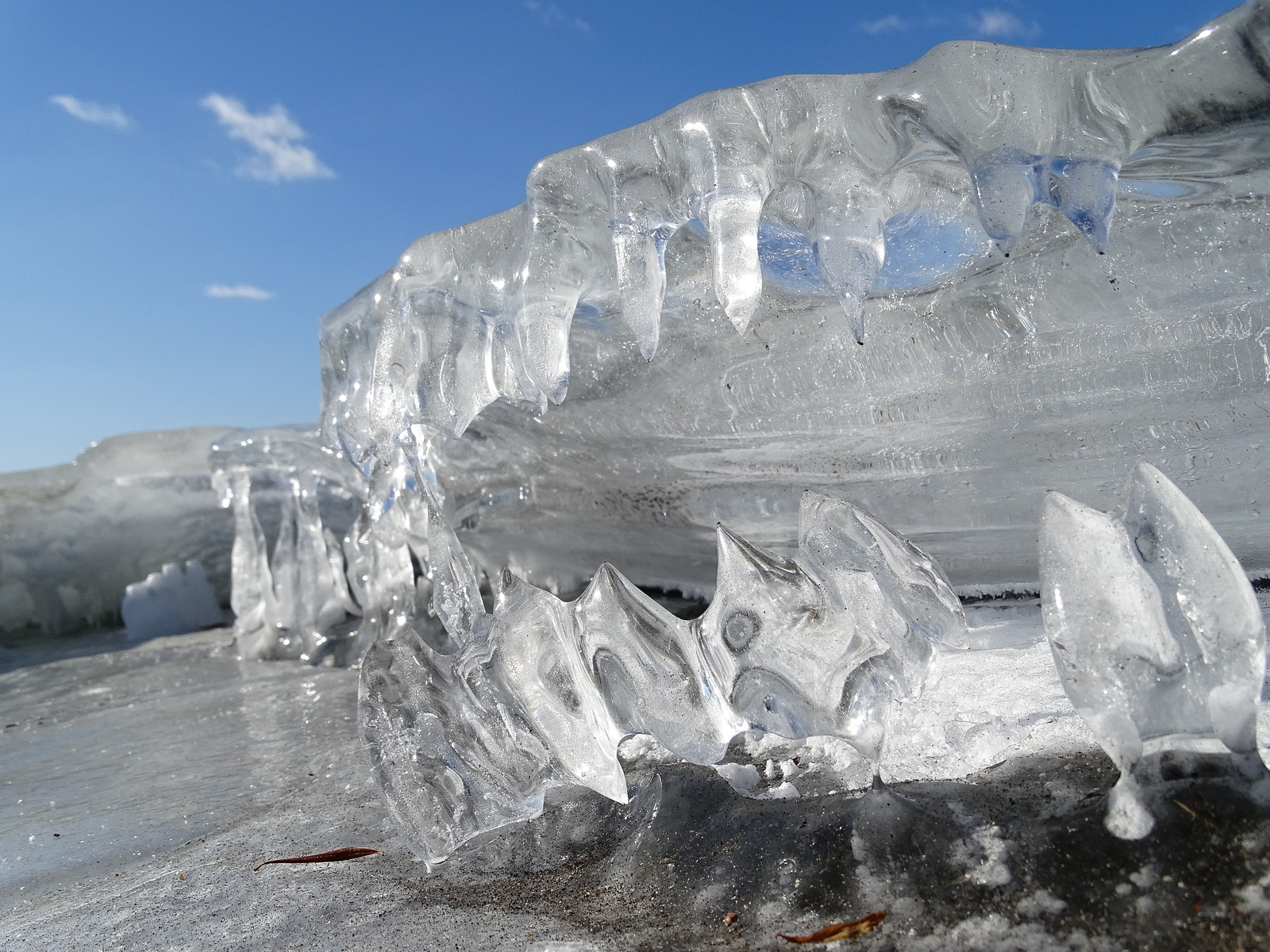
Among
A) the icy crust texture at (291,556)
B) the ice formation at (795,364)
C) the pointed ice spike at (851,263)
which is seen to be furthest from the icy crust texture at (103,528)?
the pointed ice spike at (851,263)

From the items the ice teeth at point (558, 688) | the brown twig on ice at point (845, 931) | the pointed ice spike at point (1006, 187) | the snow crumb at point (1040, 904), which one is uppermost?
the pointed ice spike at point (1006, 187)

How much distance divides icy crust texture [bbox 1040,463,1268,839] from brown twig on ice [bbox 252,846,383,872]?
80 centimetres

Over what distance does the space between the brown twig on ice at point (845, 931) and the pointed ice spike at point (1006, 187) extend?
0.88 meters

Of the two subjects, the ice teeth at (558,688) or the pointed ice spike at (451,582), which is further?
the pointed ice spike at (451,582)

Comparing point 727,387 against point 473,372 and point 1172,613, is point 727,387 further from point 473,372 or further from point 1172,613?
point 1172,613

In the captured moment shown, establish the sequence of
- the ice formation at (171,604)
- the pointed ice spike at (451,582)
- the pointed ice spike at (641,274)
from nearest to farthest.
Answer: the pointed ice spike at (641,274) → the pointed ice spike at (451,582) → the ice formation at (171,604)

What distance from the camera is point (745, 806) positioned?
3.30ft

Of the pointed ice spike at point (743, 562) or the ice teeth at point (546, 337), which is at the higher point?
the ice teeth at point (546, 337)

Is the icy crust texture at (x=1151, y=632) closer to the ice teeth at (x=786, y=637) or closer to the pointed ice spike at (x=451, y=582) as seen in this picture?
the ice teeth at (x=786, y=637)

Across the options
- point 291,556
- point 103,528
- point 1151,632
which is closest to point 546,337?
point 1151,632

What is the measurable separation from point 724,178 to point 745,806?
0.87 m

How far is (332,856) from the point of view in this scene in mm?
1076

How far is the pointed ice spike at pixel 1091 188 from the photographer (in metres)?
1.17

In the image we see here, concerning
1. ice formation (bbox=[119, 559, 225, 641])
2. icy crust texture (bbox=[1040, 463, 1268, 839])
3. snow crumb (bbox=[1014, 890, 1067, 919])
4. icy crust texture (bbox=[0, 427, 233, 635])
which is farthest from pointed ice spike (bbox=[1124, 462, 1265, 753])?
icy crust texture (bbox=[0, 427, 233, 635])
